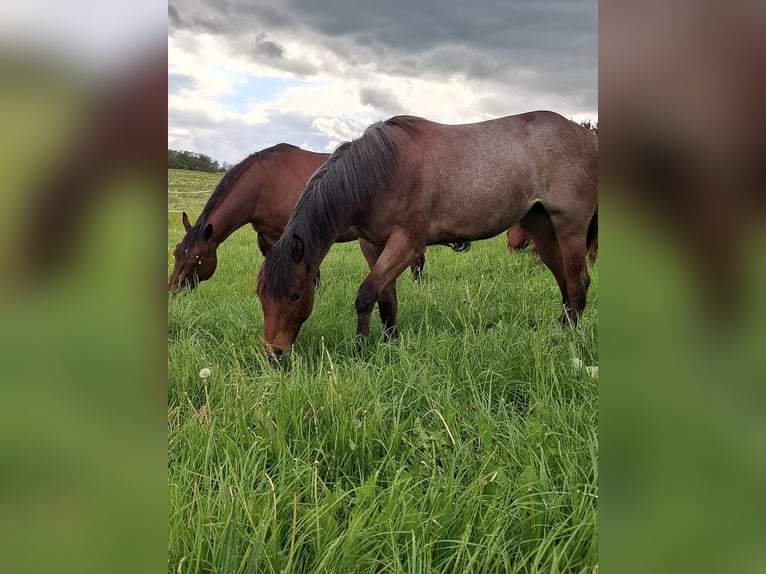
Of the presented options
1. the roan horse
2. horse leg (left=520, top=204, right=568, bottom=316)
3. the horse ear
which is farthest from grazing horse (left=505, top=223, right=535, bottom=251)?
the horse ear

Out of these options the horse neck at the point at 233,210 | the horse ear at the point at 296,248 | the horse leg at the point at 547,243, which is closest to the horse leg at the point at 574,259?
the horse leg at the point at 547,243

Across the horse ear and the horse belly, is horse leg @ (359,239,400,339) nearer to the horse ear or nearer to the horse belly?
the horse belly

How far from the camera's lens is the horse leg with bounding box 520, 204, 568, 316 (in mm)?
4711

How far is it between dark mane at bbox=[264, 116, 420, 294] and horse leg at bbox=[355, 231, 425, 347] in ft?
1.23

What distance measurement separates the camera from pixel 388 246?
13.0 feet

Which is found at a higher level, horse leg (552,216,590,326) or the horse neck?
the horse neck

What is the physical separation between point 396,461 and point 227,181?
5.02m

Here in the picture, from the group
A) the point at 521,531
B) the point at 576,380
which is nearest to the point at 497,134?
the point at 576,380

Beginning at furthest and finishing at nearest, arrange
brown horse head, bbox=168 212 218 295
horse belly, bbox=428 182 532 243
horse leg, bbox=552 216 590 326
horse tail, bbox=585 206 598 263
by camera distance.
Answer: brown horse head, bbox=168 212 218 295 → horse tail, bbox=585 206 598 263 → horse leg, bbox=552 216 590 326 → horse belly, bbox=428 182 532 243

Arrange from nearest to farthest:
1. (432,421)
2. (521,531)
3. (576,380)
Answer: (521,531)
(432,421)
(576,380)

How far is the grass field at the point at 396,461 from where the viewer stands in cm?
124
